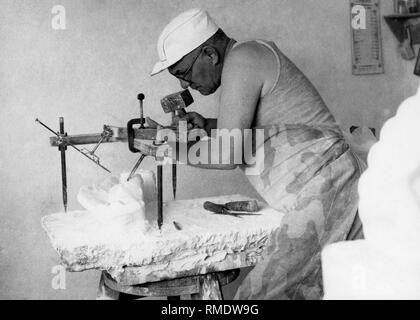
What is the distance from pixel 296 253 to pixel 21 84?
2.22 meters

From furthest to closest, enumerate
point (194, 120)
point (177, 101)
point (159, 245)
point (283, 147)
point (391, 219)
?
1. point (194, 120)
2. point (177, 101)
3. point (283, 147)
4. point (159, 245)
5. point (391, 219)

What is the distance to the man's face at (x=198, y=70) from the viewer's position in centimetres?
264

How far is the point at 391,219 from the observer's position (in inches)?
41.8

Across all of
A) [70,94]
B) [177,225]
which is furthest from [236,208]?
[70,94]

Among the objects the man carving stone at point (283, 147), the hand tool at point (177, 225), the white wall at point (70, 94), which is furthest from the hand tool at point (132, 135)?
the white wall at point (70, 94)

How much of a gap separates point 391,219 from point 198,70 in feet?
5.73

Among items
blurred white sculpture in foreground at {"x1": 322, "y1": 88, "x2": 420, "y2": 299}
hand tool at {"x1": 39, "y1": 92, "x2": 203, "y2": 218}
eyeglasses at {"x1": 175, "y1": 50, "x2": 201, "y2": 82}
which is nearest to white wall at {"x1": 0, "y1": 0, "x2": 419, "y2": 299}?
hand tool at {"x1": 39, "y1": 92, "x2": 203, "y2": 218}

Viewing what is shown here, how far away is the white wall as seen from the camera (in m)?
3.56

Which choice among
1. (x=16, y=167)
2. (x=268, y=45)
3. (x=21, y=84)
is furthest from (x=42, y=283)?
(x=268, y=45)

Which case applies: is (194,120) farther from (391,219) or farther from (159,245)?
(391,219)

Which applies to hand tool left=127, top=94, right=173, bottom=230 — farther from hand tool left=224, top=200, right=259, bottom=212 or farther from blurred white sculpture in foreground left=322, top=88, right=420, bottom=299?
blurred white sculpture in foreground left=322, top=88, right=420, bottom=299

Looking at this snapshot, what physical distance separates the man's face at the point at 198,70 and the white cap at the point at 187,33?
4 cm

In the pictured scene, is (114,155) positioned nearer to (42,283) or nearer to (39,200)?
(39,200)

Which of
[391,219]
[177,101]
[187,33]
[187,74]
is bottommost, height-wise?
[391,219]
